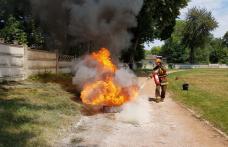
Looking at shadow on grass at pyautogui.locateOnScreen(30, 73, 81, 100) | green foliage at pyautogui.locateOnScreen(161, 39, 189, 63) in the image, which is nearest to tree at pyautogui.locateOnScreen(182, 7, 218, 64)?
green foliage at pyautogui.locateOnScreen(161, 39, 189, 63)

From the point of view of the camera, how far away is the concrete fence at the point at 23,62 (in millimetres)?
14711

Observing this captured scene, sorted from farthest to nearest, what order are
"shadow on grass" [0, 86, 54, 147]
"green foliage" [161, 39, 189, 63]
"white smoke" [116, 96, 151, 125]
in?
1. "green foliage" [161, 39, 189, 63]
2. "white smoke" [116, 96, 151, 125]
3. "shadow on grass" [0, 86, 54, 147]

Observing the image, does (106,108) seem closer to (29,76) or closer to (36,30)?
(29,76)

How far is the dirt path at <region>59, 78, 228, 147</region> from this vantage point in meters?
8.81

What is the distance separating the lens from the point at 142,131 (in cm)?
1006

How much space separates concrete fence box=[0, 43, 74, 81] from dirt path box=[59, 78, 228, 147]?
466cm

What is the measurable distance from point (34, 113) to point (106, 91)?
10.8 feet

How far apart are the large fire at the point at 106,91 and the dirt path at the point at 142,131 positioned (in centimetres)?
56

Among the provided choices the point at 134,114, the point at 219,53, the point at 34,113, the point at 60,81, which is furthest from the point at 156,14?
the point at 219,53

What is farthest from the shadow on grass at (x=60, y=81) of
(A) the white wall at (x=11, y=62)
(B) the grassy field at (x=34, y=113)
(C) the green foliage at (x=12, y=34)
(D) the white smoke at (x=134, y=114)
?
(C) the green foliage at (x=12, y=34)

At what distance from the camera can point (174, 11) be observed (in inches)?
1617

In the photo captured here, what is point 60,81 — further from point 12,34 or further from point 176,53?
point 176,53

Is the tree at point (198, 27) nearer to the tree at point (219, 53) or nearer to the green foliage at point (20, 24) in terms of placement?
the tree at point (219, 53)

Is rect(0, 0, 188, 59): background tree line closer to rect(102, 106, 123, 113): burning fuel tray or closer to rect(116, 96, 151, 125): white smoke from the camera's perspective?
rect(116, 96, 151, 125): white smoke
